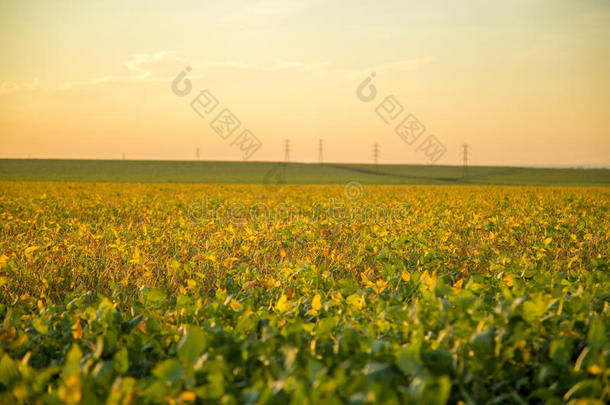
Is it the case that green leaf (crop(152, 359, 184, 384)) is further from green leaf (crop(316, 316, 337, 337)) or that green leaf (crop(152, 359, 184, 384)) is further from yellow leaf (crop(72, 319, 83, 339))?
yellow leaf (crop(72, 319, 83, 339))

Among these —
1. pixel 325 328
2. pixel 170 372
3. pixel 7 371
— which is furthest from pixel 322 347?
pixel 7 371

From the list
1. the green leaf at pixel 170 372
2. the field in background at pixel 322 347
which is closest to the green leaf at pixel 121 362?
the field in background at pixel 322 347

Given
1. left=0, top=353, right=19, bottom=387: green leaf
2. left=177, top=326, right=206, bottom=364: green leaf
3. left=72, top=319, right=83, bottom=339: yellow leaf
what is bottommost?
left=72, top=319, right=83, bottom=339: yellow leaf

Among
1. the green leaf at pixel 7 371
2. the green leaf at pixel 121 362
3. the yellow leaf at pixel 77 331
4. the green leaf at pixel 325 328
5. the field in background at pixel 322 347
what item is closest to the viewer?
the field in background at pixel 322 347

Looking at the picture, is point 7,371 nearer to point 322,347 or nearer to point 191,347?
point 191,347

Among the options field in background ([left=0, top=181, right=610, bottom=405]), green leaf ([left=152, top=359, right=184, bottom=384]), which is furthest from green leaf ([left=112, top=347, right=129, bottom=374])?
green leaf ([left=152, top=359, right=184, bottom=384])

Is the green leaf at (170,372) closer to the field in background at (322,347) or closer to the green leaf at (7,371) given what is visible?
the field in background at (322,347)

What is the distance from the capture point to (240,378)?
2021 millimetres

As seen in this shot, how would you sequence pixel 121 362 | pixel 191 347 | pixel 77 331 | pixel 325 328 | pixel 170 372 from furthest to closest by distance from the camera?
1. pixel 77 331
2. pixel 325 328
3. pixel 121 362
4. pixel 191 347
5. pixel 170 372

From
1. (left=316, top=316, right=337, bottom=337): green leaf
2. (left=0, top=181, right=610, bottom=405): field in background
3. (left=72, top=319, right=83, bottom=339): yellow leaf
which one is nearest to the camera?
(left=0, top=181, right=610, bottom=405): field in background

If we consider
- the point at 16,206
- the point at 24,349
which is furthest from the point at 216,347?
the point at 16,206

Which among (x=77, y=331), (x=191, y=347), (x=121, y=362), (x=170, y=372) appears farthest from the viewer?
(x=77, y=331)

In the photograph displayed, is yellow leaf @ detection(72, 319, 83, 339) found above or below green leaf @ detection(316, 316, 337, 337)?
below

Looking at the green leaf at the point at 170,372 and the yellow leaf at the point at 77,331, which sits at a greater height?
the green leaf at the point at 170,372
